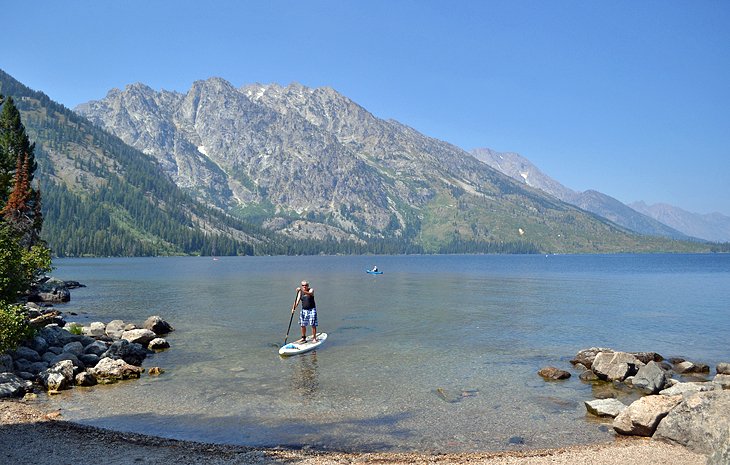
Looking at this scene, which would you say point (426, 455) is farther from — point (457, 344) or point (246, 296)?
point (246, 296)

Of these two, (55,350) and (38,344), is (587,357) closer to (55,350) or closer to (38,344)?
(55,350)

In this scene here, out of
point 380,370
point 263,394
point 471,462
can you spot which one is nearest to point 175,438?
point 263,394

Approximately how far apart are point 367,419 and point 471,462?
276 inches

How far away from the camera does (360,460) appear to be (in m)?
18.0

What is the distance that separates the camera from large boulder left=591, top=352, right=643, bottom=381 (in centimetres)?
3156

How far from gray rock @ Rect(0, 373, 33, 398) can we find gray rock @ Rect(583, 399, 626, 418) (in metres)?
29.7

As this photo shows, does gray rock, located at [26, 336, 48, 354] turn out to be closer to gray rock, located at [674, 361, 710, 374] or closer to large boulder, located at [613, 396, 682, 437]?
large boulder, located at [613, 396, 682, 437]

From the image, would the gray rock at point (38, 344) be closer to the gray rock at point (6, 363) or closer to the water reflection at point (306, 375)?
the gray rock at point (6, 363)

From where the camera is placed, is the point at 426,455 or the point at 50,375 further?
the point at 50,375

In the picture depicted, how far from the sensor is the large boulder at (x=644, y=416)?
68.3 feet

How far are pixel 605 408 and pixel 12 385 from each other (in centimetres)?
3063

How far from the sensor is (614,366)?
32.1 metres

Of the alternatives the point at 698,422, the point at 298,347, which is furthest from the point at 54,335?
the point at 698,422

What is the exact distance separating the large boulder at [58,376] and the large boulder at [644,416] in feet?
95.1
